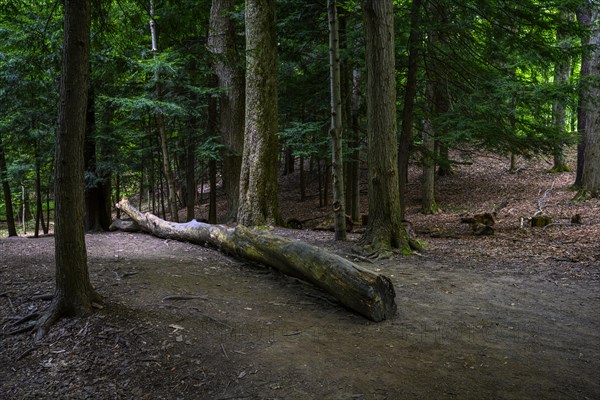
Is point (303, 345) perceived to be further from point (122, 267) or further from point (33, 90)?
point (33, 90)

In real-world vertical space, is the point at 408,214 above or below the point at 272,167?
below

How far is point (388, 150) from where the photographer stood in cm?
842

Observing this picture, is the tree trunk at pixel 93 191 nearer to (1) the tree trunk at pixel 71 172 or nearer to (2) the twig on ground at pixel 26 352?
(1) the tree trunk at pixel 71 172

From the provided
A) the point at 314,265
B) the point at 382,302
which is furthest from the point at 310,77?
the point at 382,302

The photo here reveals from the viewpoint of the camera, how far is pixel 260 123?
11.3m

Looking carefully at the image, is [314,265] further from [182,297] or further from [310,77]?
[310,77]

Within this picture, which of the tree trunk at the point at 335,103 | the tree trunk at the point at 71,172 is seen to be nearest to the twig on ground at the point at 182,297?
the tree trunk at the point at 71,172

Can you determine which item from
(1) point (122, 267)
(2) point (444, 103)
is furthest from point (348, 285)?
(2) point (444, 103)

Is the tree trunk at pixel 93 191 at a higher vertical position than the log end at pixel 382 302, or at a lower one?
higher

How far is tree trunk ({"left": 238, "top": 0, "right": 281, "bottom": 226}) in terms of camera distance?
11.1m

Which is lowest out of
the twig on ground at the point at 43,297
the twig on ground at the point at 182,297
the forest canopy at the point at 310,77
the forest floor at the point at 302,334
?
the forest floor at the point at 302,334

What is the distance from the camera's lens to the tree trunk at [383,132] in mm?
8383

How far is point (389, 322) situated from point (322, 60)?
9912 mm

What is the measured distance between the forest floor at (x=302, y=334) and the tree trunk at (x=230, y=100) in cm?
591
